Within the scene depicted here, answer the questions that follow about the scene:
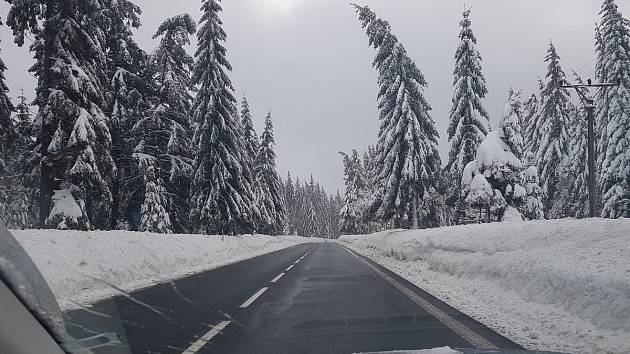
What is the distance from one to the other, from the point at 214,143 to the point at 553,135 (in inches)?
1183

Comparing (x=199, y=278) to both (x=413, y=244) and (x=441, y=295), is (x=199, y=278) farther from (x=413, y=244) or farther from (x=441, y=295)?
(x=413, y=244)

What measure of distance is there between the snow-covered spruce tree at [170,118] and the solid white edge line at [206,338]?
21.6 meters

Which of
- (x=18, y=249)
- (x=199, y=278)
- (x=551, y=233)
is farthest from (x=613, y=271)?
(x=199, y=278)

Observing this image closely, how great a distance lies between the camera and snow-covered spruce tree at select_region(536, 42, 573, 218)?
136 feet

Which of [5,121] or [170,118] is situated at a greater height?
[170,118]

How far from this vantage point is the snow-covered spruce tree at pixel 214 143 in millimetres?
29484

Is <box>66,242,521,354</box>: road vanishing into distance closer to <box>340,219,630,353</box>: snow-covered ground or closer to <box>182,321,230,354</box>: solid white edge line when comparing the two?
<box>182,321,230,354</box>: solid white edge line

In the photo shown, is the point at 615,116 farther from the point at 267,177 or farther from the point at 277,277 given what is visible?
the point at 267,177

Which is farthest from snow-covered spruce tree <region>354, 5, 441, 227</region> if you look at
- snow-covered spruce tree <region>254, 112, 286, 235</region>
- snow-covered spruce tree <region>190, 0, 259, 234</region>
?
snow-covered spruce tree <region>254, 112, 286, 235</region>

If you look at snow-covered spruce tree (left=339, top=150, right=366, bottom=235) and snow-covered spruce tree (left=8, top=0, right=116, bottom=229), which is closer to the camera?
snow-covered spruce tree (left=8, top=0, right=116, bottom=229)

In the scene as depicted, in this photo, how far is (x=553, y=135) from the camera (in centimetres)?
4181

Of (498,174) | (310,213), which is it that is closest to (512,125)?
(498,174)

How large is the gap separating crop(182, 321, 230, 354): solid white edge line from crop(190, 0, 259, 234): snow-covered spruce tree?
907 inches

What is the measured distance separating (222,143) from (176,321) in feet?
78.1
